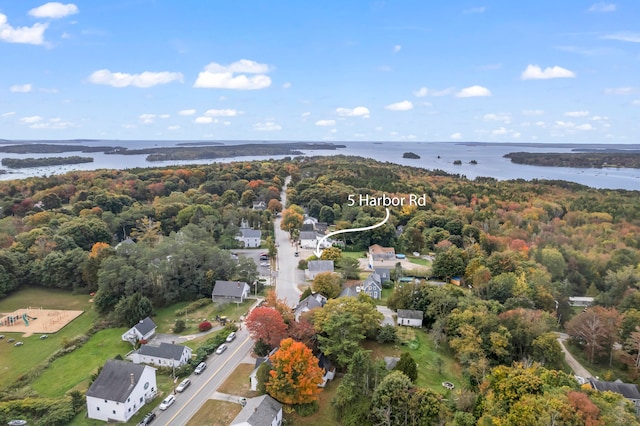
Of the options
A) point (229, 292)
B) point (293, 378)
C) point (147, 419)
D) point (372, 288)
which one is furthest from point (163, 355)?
point (372, 288)

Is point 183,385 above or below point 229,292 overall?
below

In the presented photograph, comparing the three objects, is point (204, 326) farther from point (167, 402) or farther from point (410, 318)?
point (410, 318)

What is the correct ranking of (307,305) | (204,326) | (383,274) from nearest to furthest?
1. (204,326)
2. (307,305)
3. (383,274)

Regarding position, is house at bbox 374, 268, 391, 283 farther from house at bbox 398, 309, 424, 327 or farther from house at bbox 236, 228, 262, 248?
house at bbox 236, 228, 262, 248

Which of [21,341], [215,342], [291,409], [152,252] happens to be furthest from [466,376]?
[21,341]

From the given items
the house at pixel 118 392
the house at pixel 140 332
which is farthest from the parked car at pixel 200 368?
the house at pixel 140 332

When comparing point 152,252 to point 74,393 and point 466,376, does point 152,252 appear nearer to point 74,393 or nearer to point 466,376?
point 74,393

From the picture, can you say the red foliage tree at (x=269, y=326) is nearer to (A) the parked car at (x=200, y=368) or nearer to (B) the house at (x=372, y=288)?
(A) the parked car at (x=200, y=368)
